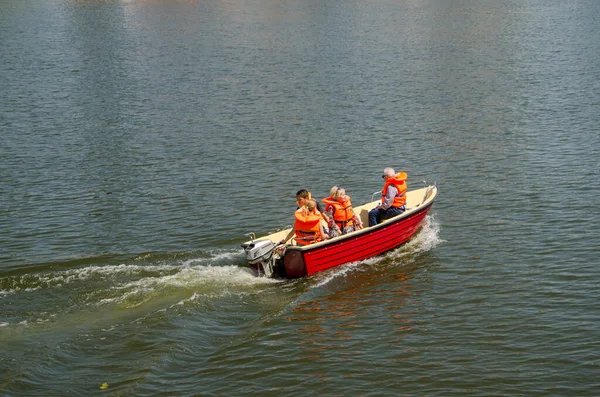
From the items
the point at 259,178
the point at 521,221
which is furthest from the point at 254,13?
the point at 521,221

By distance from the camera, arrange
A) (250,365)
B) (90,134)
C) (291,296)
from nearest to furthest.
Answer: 1. (250,365)
2. (291,296)
3. (90,134)

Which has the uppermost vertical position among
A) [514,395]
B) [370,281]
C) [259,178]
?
[259,178]

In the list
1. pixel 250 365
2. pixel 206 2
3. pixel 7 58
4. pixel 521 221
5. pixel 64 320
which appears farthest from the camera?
pixel 206 2

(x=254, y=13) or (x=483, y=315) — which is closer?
(x=483, y=315)

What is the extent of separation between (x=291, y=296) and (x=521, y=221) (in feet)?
22.9

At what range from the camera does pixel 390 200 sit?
62.7 feet

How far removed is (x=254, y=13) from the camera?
228 ft

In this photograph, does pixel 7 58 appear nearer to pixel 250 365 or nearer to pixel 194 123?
pixel 194 123

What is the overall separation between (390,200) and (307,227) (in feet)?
8.04

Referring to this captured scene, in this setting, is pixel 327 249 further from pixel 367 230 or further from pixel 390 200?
pixel 390 200

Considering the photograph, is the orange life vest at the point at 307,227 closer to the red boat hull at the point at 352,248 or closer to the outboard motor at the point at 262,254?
the red boat hull at the point at 352,248

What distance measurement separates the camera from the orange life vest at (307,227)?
17.5 metres

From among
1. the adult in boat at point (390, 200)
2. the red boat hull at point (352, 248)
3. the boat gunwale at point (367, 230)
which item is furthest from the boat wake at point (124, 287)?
the adult in boat at point (390, 200)

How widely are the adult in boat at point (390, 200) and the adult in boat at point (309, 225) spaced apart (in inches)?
80.1
